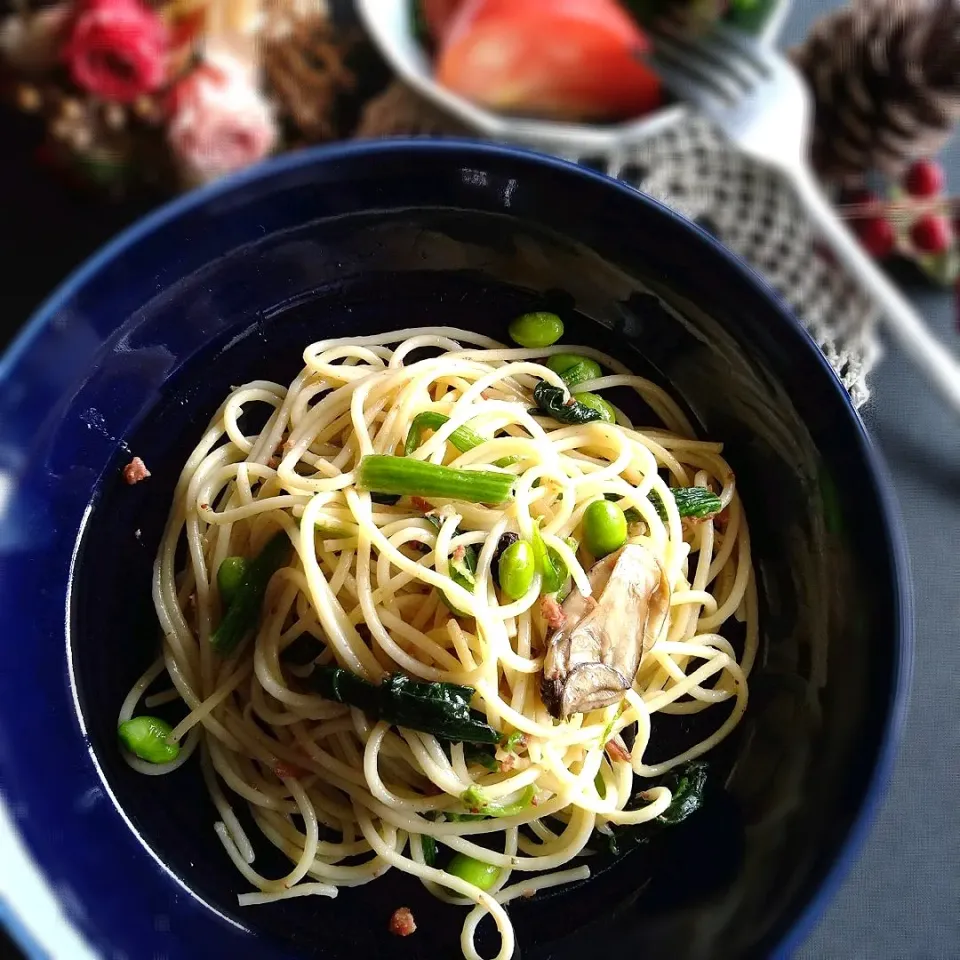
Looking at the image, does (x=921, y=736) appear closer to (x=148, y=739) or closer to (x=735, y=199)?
(x=735, y=199)

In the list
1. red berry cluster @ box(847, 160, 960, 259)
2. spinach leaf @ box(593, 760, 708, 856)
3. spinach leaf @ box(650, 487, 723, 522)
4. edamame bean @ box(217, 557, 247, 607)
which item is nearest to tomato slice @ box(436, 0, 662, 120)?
red berry cluster @ box(847, 160, 960, 259)

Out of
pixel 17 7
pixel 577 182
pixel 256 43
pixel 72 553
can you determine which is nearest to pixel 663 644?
pixel 577 182

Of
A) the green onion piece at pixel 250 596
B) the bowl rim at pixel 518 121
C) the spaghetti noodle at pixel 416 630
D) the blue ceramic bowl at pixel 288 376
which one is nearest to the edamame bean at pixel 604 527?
the spaghetti noodle at pixel 416 630

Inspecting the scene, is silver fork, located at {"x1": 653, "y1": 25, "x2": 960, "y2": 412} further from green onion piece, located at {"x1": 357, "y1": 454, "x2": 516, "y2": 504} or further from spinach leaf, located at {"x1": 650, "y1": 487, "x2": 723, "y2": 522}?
green onion piece, located at {"x1": 357, "y1": 454, "x2": 516, "y2": 504}

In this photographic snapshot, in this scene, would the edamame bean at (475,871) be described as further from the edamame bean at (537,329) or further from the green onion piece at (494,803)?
the edamame bean at (537,329)

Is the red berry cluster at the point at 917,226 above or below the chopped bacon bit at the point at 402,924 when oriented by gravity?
above

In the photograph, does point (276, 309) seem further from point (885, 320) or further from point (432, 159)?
point (885, 320)
